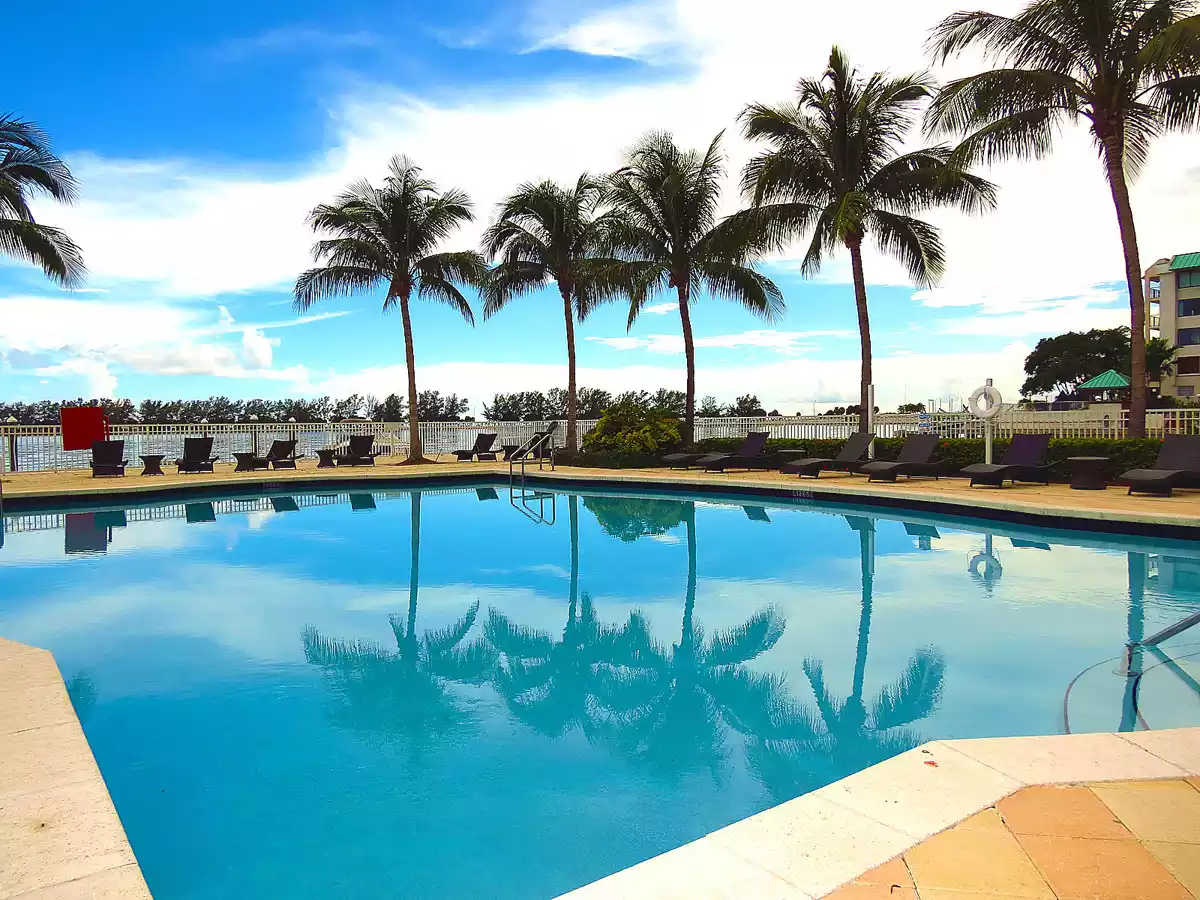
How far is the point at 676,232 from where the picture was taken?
62.5 feet

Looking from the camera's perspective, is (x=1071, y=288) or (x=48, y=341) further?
(x=1071, y=288)

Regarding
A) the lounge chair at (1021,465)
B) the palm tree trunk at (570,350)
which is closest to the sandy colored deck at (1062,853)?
the lounge chair at (1021,465)

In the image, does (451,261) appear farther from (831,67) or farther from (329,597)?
(329,597)

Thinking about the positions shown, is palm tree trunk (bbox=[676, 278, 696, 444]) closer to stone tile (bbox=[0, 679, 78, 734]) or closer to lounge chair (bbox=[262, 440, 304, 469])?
lounge chair (bbox=[262, 440, 304, 469])

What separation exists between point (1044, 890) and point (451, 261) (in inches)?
770

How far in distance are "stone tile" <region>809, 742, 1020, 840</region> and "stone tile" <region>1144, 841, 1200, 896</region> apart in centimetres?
45

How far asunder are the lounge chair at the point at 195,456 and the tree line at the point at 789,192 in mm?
4262

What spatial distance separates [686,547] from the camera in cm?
933

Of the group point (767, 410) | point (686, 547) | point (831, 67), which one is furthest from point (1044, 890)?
point (767, 410)

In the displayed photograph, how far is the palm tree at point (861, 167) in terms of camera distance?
16016 mm

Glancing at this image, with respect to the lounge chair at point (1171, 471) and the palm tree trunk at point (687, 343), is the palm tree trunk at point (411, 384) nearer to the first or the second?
the palm tree trunk at point (687, 343)

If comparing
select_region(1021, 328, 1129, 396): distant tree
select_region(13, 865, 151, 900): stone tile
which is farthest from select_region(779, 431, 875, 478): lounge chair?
select_region(1021, 328, 1129, 396): distant tree

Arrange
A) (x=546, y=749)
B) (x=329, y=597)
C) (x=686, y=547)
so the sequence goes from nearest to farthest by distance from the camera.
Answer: (x=546, y=749)
(x=329, y=597)
(x=686, y=547)

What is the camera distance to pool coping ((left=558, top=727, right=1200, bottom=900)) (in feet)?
7.01
